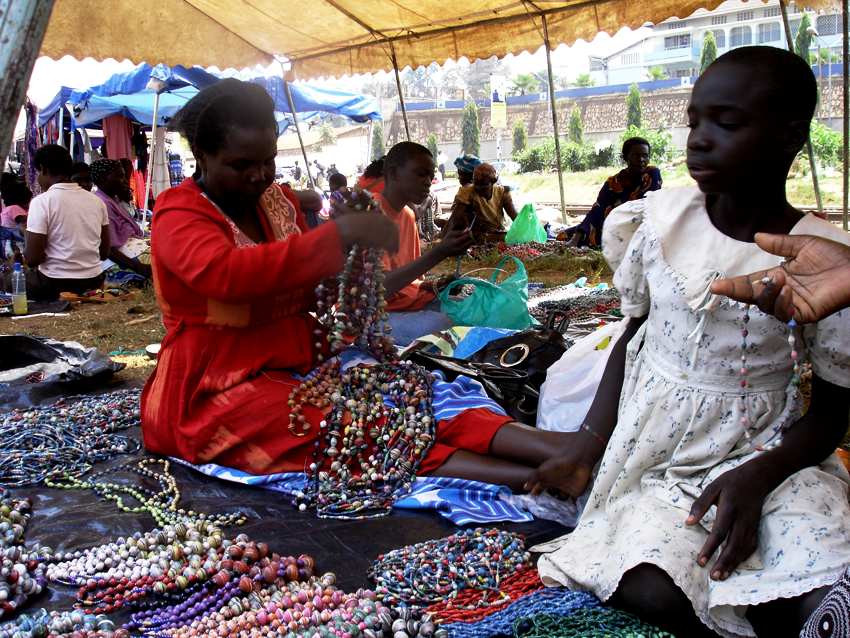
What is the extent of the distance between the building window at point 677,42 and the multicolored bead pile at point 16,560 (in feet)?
212

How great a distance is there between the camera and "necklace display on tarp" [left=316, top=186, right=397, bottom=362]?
8.14ft

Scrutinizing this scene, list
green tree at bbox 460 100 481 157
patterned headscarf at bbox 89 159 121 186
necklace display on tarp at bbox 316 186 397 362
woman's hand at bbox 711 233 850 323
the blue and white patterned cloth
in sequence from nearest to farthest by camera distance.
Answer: woman's hand at bbox 711 233 850 323 < the blue and white patterned cloth < necklace display on tarp at bbox 316 186 397 362 < patterned headscarf at bbox 89 159 121 186 < green tree at bbox 460 100 481 157

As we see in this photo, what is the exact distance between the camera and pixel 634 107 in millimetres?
36344

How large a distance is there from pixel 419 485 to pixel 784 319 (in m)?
1.43

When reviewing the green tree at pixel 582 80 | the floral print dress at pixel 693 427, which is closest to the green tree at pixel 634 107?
the green tree at pixel 582 80

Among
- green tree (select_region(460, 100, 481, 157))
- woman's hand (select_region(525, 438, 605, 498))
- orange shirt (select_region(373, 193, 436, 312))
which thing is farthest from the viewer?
green tree (select_region(460, 100, 481, 157))

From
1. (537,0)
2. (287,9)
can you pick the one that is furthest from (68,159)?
(537,0)

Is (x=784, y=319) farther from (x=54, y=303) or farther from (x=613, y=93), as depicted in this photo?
(x=613, y=93)

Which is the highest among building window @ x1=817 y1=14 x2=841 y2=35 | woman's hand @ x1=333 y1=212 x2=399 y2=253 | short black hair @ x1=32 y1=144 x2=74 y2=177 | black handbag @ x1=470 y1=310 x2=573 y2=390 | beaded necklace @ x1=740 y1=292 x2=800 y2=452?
building window @ x1=817 y1=14 x2=841 y2=35

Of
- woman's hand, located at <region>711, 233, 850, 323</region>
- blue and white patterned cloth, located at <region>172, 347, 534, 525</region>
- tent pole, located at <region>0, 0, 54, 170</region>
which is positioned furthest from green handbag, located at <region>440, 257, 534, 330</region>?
tent pole, located at <region>0, 0, 54, 170</region>

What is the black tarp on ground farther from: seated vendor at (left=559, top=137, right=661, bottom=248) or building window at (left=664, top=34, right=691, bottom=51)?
building window at (left=664, top=34, right=691, bottom=51)

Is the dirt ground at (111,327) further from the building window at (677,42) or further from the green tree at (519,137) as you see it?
the building window at (677,42)

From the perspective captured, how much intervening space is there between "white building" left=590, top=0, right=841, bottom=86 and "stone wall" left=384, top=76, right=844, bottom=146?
12.7m

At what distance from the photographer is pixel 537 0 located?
5977 millimetres
